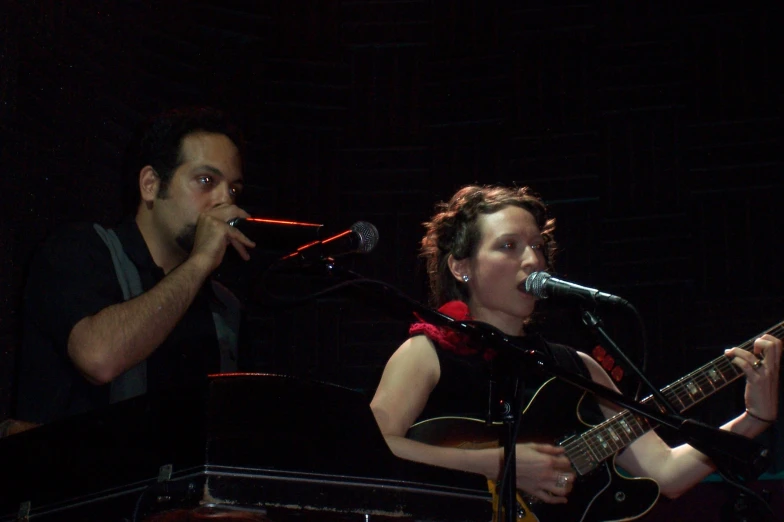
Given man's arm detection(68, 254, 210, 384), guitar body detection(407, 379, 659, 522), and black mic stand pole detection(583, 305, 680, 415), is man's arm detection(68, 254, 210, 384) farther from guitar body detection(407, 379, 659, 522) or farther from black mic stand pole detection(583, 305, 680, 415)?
black mic stand pole detection(583, 305, 680, 415)

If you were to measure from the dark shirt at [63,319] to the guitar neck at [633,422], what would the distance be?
1.29m

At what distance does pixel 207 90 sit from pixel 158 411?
2.84m

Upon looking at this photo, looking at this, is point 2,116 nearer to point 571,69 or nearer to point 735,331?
point 571,69

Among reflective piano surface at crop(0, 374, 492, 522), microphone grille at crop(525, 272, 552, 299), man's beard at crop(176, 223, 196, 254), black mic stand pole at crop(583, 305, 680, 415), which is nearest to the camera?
reflective piano surface at crop(0, 374, 492, 522)

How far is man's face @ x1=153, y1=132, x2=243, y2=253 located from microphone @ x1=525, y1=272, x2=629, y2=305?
3.33 ft

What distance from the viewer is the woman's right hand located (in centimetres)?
276

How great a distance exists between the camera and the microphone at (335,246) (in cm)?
204

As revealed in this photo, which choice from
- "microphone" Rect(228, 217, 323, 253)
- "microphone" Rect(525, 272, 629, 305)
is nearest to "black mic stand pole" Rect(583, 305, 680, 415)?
"microphone" Rect(525, 272, 629, 305)

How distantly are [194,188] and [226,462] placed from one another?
1.64 metres

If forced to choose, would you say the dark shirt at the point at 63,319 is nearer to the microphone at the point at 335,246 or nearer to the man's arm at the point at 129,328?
the man's arm at the point at 129,328

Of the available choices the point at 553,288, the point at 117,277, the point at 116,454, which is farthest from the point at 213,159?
the point at 116,454

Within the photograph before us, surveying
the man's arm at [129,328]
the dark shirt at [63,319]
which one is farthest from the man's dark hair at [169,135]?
the man's arm at [129,328]

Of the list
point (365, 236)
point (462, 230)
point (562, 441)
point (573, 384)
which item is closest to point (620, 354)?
point (573, 384)

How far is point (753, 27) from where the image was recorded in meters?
4.17
